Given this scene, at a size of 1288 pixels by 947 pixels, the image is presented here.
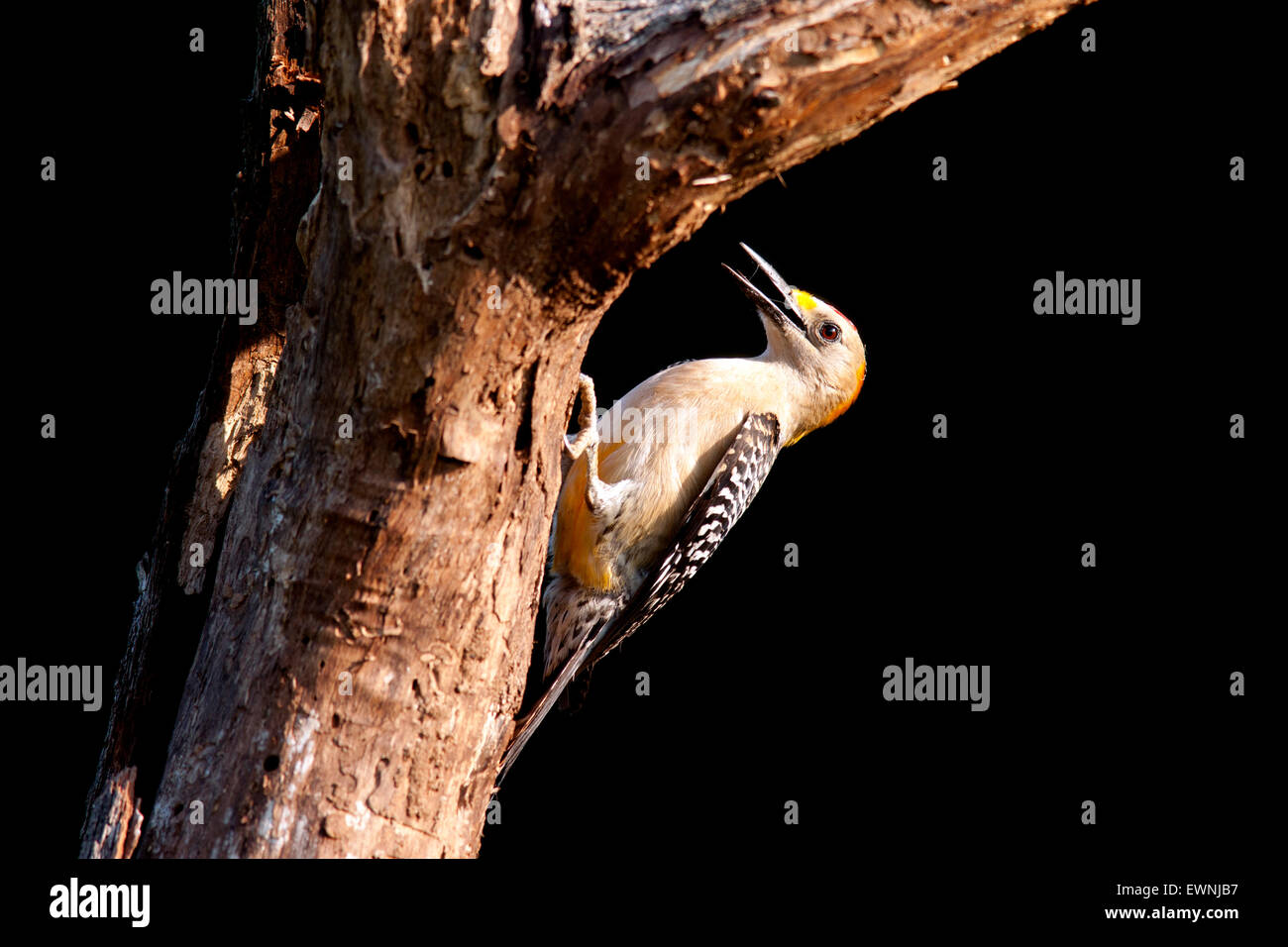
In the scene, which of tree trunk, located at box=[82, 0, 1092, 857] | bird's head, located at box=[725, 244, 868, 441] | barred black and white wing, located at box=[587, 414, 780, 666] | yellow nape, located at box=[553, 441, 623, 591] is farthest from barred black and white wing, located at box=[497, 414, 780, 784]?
tree trunk, located at box=[82, 0, 1092, 857]

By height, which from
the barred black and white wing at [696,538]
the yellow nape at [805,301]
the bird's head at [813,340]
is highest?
the yellow nape at [805,301]

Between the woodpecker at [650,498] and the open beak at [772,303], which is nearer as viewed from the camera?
the woodpecker at [650,498]

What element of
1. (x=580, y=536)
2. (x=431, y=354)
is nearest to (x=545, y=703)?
(x=580, y=536)

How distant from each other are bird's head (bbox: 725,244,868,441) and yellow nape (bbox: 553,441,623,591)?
35.0 inches

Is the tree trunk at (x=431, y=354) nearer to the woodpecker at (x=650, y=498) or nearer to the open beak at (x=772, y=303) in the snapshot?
the woodpecker at (x=650, y=498)

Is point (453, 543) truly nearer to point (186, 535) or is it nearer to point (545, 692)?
point (186, 535)

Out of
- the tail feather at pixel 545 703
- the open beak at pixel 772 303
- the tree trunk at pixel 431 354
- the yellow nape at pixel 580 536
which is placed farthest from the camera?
the open beak at pixel 772 303

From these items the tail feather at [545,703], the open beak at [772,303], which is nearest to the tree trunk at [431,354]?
the tail feather at [545,703]

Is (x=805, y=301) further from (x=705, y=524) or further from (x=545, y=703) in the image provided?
(x=545, y=703)

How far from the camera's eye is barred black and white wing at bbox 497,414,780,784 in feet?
12.8

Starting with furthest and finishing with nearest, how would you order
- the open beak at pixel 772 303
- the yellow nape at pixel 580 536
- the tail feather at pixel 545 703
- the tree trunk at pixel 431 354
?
1. the open beak at pixel 772 303
2. the yellow nape at pixel 580 536
3. the tail feather at pixel 545 703
4. the tree trunk at pixel 431 354

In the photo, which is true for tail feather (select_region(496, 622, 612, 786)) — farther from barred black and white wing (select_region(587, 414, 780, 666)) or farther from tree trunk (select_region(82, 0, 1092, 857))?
tree trunk (select_region(82, 0, 1092, 857))

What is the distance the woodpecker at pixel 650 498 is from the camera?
3.88 m

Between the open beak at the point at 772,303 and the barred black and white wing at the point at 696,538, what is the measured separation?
433mm
